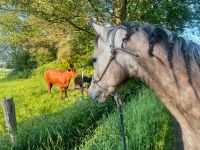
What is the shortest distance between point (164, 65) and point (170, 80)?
10 cm

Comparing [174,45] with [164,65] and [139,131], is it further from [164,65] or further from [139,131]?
[139,131]

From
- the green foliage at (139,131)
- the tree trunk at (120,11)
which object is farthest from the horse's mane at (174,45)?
the tree trunk at (120,11)

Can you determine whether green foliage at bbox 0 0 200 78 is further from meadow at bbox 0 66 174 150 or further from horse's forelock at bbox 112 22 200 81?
horse's forelock at bbox 112 22 200 81

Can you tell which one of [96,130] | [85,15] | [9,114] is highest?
[85,15]

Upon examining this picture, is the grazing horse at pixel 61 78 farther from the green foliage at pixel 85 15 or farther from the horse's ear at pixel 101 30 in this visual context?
the horse's ear at pixel 101 30

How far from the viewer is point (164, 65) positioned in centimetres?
249

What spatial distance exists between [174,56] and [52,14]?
9600 millimetres

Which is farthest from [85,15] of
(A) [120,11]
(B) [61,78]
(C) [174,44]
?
(C) [174,44]

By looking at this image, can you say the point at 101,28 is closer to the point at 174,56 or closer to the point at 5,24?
the point at 174,56

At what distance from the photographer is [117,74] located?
273 cm

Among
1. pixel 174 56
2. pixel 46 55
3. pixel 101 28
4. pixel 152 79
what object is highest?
pixel 101 28

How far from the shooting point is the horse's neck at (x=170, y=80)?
2412mm

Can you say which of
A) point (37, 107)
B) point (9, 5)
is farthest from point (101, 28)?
point (9, 5)

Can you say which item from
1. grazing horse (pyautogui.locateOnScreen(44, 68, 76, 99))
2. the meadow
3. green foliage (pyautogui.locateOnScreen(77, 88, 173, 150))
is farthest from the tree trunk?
green foliage (pyautogui.locateOnScreen(77, 88, 173, 150))
